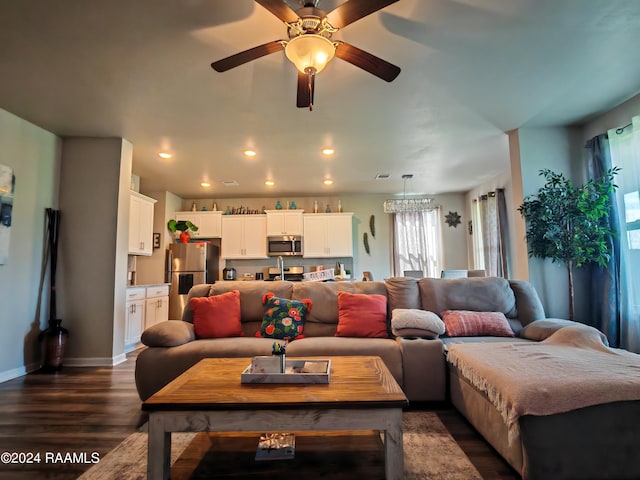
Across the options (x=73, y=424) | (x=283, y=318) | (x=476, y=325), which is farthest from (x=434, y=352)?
(x=73, y=424)

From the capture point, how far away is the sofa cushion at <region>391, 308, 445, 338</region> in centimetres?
276

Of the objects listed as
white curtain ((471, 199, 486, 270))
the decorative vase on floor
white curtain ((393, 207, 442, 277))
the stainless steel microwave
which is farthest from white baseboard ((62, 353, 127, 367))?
white curtain ((471, 199, 486, 270))

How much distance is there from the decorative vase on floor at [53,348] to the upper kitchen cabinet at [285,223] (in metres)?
3.89

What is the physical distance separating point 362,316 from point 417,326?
19.5 inches

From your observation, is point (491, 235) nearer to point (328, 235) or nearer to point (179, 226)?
point (328, 235)

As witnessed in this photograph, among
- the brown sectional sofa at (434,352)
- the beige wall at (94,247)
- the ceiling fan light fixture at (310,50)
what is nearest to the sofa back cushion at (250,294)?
the brown sectional sofa at (434,352)

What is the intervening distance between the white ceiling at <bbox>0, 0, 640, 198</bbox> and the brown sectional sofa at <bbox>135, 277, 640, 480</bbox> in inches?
71.0

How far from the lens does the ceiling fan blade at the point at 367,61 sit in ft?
6.82

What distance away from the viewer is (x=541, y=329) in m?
2.82

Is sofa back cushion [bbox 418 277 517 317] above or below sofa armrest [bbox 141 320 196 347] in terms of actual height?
above

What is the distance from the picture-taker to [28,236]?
3.82 metres

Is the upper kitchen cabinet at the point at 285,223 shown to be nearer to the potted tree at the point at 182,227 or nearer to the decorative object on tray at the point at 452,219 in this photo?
the potted tree at the point at 182,227

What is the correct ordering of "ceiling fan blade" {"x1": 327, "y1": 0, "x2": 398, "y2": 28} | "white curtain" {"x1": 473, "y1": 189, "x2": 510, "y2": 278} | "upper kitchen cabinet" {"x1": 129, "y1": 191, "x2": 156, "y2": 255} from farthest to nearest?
1. "white curtain" {"x1": 473, "y1": 189, "x2": 510, "y2": 278}
2. "upper kitchen cabinet" {"x1": 129, "y1": 191, "x2": 156, "y2": 255}
3. "ceiling fan blade" {"x1": 327, "y1": 0, "x2": 398, "y2": 28}

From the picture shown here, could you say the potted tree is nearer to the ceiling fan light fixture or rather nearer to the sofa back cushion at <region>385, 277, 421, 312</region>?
the sofa back cushion at <region>385, 277, 421, 312</region>
